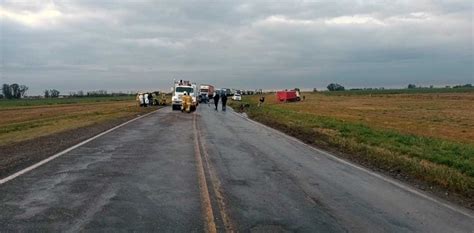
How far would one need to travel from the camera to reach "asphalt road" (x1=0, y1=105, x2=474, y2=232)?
7.07 meters

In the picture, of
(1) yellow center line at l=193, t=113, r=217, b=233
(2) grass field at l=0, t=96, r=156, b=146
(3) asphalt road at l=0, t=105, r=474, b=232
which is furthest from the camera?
(2) grass field at l=0, t=96, r=156, b=146

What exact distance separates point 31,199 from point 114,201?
49.8 inches

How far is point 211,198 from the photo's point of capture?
868 cm

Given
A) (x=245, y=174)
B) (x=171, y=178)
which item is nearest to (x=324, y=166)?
(x=245, y=174)

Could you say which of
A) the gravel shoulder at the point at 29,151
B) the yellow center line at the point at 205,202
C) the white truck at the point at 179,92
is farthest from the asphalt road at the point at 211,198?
the white truck at the point at 179,92

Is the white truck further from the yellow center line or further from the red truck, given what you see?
the red truck

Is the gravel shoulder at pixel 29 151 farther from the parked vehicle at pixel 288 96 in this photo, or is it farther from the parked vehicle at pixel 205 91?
the parked vehicle at pixel 288 96

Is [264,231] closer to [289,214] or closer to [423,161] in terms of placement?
[289,214]

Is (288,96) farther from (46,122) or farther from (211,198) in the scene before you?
(211,198)

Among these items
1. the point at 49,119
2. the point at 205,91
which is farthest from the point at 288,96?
the point at 49,119

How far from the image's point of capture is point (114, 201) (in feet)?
27.0

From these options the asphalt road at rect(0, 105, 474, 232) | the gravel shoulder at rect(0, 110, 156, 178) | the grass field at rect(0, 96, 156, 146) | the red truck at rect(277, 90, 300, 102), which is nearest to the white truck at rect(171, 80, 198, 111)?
the grass field at rect(0, 96, 156, 146)

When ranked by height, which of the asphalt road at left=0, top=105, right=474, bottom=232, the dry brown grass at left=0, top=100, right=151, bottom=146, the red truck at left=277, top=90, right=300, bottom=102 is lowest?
the red truck at left=277, top=90, right=300, bottom=102

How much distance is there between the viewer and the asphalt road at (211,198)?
23.2 ft
